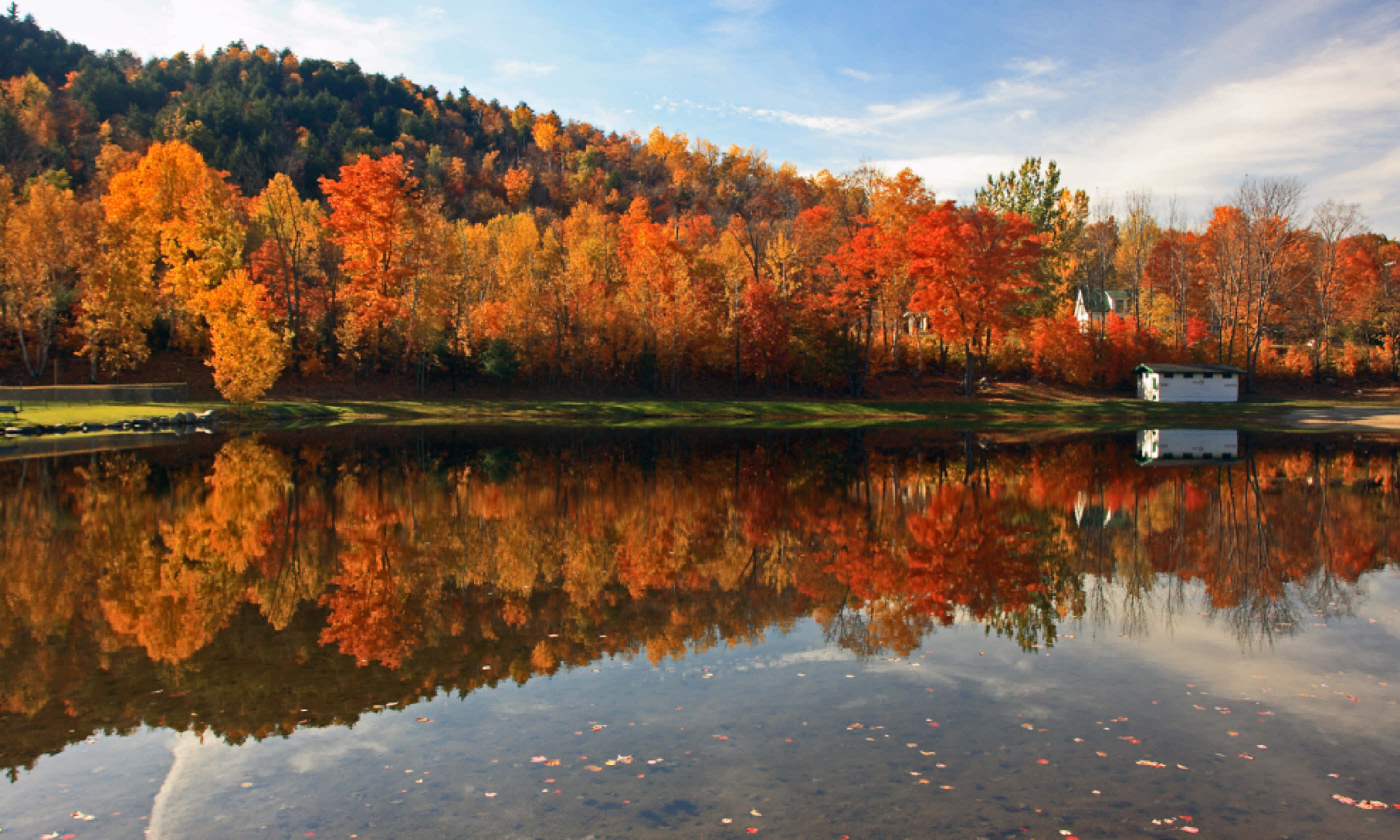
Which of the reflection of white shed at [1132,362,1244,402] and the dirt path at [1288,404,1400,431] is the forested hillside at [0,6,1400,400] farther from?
the dirt path at [1288,404,1400,431]

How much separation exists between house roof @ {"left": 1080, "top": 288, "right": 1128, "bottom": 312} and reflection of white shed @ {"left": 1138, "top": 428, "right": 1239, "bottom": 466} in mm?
38057

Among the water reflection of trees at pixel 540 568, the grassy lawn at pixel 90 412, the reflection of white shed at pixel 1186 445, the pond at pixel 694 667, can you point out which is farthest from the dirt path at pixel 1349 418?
the grassy lawn at pixel 90 412

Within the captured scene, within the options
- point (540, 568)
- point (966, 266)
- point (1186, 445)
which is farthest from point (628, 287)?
point (540, 568)

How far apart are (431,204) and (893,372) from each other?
3928cm

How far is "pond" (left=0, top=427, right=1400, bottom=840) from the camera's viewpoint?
23.2 ft

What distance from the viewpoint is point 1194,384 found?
64.2 meters

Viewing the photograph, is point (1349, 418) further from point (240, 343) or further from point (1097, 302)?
point (240, 343)

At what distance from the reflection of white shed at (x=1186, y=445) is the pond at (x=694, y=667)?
1181 cm

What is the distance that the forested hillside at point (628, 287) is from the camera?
187 feet

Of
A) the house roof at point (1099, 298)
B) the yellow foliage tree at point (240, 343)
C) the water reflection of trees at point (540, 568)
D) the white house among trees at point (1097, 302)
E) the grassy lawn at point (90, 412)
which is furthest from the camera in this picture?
the white house among trees at point (1097, 302)

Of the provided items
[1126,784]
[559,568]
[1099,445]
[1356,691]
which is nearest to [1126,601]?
[1356,691]

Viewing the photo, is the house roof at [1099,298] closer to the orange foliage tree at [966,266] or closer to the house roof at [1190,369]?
the house roof at [1190,369]

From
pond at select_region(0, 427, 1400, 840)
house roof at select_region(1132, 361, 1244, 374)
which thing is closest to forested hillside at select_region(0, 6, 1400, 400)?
house roof at select_region(1132, 361, 1244, 374)

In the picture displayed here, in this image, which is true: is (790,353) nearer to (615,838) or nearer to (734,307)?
(734,307)
